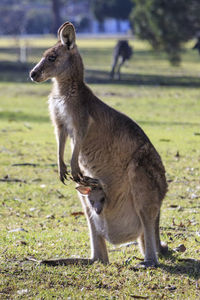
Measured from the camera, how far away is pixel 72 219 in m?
6.00

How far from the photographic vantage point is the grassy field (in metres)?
3.94

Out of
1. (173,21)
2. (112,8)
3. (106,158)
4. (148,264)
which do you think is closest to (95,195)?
(106,158)

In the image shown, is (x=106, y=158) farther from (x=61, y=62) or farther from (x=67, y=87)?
(x=61, y=62)

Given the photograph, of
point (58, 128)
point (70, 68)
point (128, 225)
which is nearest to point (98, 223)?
point (128, 225)

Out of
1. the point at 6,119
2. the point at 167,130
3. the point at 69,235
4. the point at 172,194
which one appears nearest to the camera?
the point at 69,235

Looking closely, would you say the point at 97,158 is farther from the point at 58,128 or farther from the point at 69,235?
the point at 69,235

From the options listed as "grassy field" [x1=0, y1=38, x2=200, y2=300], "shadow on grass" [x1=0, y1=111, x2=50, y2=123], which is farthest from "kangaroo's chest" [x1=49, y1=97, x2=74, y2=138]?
"shadow on grass" [x1=0, y1=111, x2=50, y2=123]

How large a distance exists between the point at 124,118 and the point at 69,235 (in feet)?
4.29

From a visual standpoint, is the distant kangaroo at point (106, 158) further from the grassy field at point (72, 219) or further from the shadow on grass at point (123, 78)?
the shadow on grass at point (123, 78)

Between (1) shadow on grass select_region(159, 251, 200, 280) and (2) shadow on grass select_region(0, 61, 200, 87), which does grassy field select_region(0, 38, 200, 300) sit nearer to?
(1) shadow on grass select_region(159, 251, 200, 280)

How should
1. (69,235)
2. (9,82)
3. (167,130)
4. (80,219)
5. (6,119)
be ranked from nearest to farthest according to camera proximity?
(69,235) < (80,219) < (167,130) < (6,119) < (9,82)

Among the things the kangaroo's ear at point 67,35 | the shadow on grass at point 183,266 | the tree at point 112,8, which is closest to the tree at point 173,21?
the kangaroo's ear at point 67,35

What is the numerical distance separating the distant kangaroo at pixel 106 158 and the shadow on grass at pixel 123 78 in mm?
15220

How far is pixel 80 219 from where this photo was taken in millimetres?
6020
